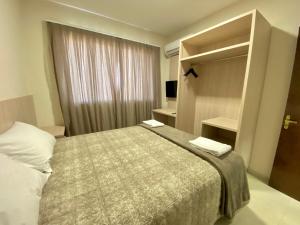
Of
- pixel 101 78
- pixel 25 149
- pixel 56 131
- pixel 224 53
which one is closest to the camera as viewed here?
pixel 25 149

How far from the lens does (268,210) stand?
4.86 feet

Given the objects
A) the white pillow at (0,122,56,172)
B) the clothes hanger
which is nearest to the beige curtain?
the clothes hanger

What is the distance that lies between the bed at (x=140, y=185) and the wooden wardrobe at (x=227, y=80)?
31.8 inches

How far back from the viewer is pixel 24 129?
130 centimetres

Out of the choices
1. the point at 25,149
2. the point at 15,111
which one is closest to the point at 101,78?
the point at 15,111

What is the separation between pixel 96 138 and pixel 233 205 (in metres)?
1.60

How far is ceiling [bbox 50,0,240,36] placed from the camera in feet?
6.98

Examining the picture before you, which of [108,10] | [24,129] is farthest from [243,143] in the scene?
[108,10]

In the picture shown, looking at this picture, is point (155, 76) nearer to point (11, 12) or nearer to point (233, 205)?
point (11, 12)

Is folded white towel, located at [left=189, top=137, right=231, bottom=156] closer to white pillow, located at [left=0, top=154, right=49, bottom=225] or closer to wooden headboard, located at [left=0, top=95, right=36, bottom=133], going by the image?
white pillow, located at [left=0, top=154, right=49, bottom=225]

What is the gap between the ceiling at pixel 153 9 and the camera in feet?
6.98

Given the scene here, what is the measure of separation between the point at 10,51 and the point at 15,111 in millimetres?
755

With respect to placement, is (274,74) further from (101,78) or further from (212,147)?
(101,78)

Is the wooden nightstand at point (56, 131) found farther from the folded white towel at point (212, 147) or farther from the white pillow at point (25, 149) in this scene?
the folded white towel at point (212, 147)
